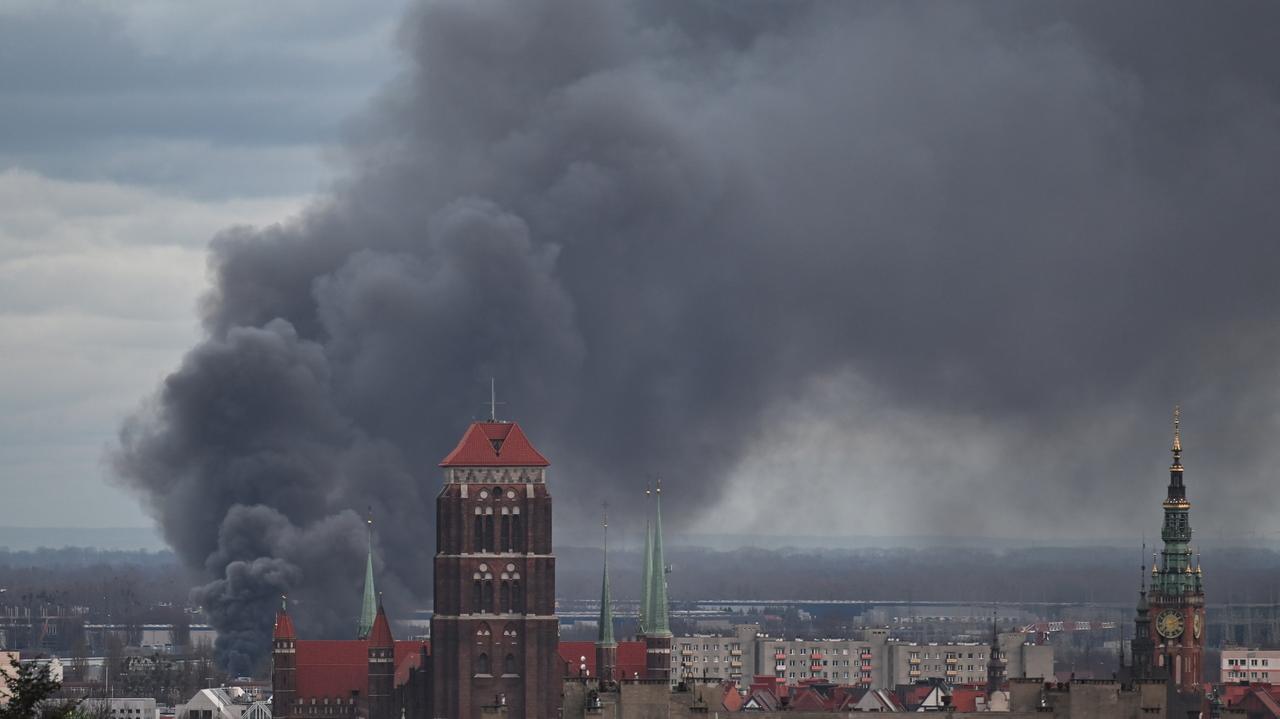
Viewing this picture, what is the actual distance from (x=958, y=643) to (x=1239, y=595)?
68.6ft

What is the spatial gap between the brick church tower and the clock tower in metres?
31.3

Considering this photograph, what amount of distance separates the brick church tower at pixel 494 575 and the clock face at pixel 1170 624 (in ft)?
109

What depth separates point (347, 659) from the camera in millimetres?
112812

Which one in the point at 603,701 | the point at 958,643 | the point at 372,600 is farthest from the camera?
the point at 958,643

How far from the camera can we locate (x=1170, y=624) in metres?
128

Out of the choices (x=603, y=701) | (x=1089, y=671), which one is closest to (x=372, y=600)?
(x=1089, y=671)

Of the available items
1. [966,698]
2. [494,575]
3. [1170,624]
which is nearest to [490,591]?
[494,575]

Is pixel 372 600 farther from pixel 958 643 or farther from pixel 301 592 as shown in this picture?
pixel 958 643

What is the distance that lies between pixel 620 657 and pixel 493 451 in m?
13.1

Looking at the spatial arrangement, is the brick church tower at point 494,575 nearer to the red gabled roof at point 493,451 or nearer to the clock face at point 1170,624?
the red gabled roof at point 493,451

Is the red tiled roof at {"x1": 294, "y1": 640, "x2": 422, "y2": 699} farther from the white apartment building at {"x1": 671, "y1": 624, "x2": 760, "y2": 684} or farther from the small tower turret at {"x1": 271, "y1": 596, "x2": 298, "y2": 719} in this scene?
the white apartment building at {"x1": 671, "y1": 624, "x2": 760, "y2": 684}

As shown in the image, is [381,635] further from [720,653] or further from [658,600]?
[720,653]

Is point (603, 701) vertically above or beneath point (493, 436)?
beneath

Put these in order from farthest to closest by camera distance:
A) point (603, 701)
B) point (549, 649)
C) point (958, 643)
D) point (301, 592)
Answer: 1. point (958, 643)
2. point (301, 592)
3. point (549, 649)
4. point (603, 701)
